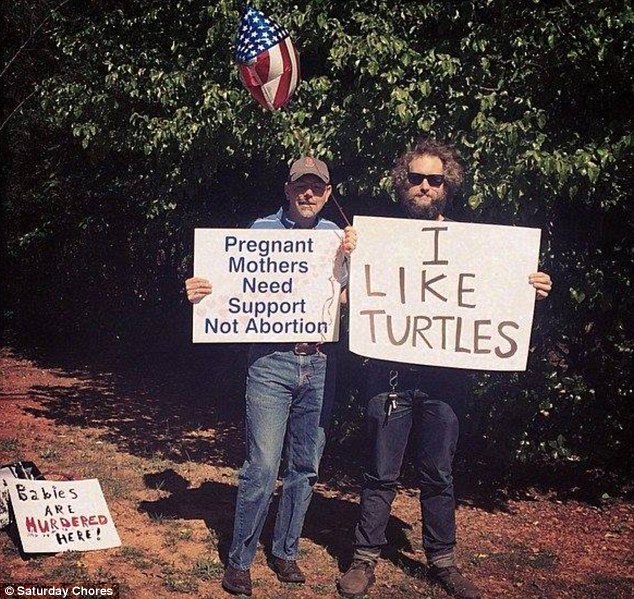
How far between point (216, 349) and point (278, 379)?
6267 millimetres

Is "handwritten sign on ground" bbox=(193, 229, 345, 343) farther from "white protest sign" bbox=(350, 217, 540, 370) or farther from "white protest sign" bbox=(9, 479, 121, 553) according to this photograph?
"white protest sign" bbox=(9, 479, 121, 553)

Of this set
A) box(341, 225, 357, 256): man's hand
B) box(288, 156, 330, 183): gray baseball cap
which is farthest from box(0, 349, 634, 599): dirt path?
box(288, 156, 330, 183): gray baseball cap

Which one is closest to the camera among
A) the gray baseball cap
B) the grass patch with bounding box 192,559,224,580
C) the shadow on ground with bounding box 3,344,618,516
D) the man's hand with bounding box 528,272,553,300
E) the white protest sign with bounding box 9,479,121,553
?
the gray baseball cap

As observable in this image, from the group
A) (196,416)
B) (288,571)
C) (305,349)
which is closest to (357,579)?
(288,571)

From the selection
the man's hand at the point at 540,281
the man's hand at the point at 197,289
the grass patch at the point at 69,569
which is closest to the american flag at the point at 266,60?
the man's hand at the point at 197,289

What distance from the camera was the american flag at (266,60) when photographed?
17.1ft

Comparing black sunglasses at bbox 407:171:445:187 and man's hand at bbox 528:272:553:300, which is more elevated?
black sunglasses at bbox 407:171:445:187

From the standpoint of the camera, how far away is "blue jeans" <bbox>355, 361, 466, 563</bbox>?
4.80 metres

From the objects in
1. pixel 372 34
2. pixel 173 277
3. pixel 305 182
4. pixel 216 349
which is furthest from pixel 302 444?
pixel 173 277

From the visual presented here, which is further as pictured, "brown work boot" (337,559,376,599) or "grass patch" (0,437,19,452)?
"grass patch" (0,437,19,452)

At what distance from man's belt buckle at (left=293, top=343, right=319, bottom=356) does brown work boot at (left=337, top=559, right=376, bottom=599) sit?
115 centimetres

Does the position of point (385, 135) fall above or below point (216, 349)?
above

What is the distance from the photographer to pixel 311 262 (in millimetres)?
4859

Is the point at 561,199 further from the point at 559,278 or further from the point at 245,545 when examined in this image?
the point at 245,545
